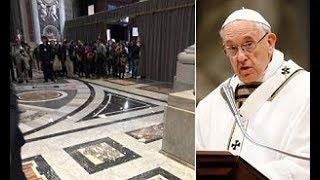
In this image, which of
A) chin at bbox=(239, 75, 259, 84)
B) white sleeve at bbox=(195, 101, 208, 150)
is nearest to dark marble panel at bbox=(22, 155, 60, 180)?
white sleeve at bbox=(195, 101, 208, 150)

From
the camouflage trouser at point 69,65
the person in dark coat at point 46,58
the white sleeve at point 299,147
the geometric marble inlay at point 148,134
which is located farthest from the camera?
the camouflage trouser at point 69,65

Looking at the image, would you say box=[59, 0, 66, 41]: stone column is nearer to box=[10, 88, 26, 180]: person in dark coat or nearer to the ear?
box=[10, 88, 26, 180]: person in dark coat

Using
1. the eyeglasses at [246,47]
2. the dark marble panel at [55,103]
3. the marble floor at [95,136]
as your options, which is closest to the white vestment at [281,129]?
the eyeglasses at [246,47]

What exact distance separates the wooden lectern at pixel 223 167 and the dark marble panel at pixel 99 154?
61.3 inches

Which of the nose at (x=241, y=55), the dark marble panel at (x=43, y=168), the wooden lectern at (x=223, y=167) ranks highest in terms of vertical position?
the nose at (x=241, y=55)

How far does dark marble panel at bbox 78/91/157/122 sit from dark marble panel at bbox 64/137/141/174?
118 centimetres

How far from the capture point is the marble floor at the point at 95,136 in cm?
283

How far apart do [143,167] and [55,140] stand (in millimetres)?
1336

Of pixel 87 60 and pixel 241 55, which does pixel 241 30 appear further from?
pixel 87 60

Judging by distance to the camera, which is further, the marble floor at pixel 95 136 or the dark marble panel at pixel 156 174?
the marble floor at pixel 95 136

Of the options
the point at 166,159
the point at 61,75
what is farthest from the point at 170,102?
the point at 61,75

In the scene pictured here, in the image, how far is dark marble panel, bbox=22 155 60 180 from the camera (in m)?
2.73

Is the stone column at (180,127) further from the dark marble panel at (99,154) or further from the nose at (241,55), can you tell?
the nose at (241,55)
